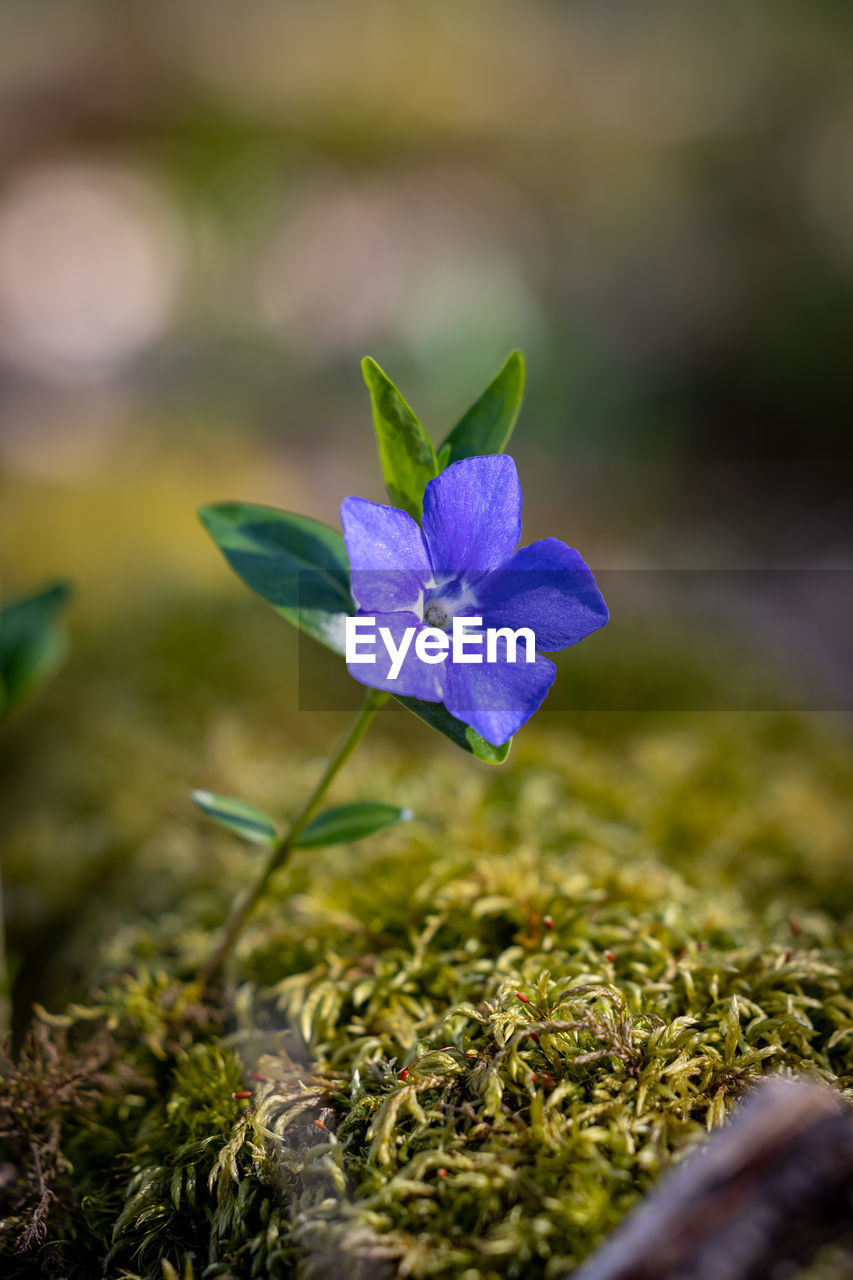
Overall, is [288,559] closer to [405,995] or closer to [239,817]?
[239,817]

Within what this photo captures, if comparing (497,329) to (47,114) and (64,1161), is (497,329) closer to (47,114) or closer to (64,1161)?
(47,114)

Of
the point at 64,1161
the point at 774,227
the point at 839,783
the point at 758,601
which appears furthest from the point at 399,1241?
the point at 774,227

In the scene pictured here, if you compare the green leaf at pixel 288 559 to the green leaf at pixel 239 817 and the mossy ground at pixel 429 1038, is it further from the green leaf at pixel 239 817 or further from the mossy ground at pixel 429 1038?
the mossy ground at pixel 429 1038

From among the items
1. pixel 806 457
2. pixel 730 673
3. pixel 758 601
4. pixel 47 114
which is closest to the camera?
pixel 730 673
